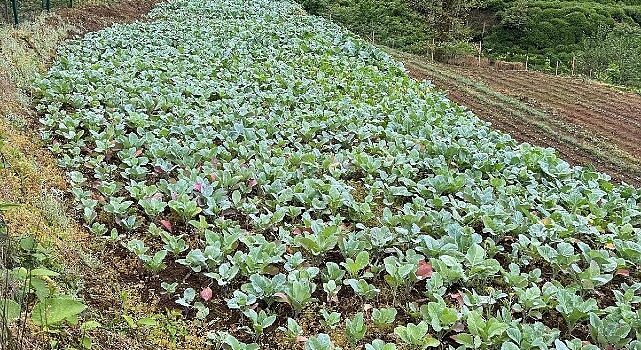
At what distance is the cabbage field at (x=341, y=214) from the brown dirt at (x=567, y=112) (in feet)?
5.75

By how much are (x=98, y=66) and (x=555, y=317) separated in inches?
329

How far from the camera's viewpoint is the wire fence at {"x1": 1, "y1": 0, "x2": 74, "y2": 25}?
39.9ft

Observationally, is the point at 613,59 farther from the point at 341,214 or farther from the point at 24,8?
the point at 341,214

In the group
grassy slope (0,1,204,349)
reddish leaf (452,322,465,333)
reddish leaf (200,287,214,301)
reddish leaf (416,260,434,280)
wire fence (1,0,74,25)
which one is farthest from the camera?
wire fence (1,0,74,25)

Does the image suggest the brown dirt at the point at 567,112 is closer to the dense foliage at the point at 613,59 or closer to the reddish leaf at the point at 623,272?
the reddish leaf at the point at 623,272

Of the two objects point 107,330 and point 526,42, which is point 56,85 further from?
point 526,42

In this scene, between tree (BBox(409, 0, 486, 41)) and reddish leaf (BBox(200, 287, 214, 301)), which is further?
tree (BBox(409, 0, 486, 41))

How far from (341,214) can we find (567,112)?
8.18 meters

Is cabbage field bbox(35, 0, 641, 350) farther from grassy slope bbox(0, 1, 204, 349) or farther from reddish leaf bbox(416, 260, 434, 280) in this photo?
grassy slope bbox(0, 1, 204, 349)

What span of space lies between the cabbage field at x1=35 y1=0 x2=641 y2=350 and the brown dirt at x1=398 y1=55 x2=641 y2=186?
1754 millimetres

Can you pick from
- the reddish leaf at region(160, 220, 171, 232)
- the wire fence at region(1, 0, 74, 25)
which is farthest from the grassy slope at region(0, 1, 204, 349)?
the wire fence at region(1, 0, 74, 25)

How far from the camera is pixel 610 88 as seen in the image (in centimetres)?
1518

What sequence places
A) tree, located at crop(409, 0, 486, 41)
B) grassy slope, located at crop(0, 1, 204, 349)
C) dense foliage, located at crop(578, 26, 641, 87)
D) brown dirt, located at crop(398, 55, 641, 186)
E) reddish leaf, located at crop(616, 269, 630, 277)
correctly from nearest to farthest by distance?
1. grassy slope, located at crop(0, 1, 204, 349)
2. reddish leaf, located at crop(616, 269, 630, 277)
3. brown dirt, located at crop(398, 55, 641, 186)
4. dense foliage, located at crop(578, 26, 641, 87)
5. tree, located at crop(409, 0, 486, 41)

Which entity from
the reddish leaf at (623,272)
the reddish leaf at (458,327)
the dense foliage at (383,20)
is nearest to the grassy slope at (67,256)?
the reddish leaf at (458,327)
